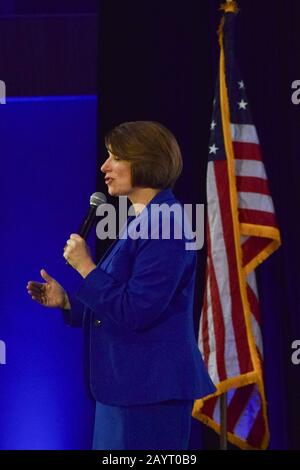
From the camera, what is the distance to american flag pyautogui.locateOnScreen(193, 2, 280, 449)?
2.71 m

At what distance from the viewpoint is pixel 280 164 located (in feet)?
10.1

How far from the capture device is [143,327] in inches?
60.8

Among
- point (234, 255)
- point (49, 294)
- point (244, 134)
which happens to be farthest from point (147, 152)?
point (244, 134)

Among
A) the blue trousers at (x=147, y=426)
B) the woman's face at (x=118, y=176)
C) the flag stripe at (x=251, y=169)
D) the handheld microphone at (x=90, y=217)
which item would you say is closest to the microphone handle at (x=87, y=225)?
the handheld microphone at (x=90, y=217)

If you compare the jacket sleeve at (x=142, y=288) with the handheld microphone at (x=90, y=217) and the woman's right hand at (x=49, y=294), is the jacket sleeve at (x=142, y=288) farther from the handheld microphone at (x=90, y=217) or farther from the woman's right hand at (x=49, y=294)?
the woman's right hand at (x=49, y=294)

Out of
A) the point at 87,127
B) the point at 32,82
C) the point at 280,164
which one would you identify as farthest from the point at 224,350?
the point at 32,82

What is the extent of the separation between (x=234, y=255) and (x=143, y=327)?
48.8 inches

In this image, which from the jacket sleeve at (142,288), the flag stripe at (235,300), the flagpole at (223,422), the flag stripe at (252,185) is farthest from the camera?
the flag stripe at (252,185)

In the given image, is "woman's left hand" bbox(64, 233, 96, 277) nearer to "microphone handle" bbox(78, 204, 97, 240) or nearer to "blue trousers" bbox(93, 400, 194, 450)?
"microphone handle" bbox(78, 204, 97, 240)

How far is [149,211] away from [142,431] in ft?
1.67

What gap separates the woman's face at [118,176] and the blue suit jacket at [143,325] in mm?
97

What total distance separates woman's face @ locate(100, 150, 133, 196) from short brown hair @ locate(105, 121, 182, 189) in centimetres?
1

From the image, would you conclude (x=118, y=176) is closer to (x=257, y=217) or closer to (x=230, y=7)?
(x=257, y=217)

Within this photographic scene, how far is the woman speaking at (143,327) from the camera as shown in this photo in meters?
1.54
